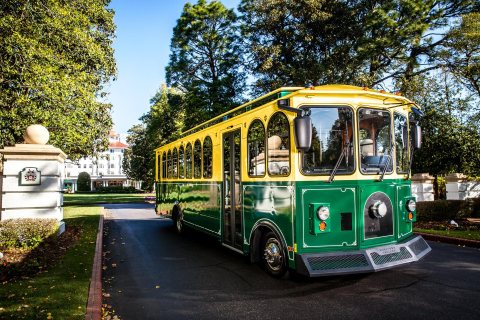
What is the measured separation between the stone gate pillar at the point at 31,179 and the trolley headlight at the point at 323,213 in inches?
302

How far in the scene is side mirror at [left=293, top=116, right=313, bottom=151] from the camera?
5.17m

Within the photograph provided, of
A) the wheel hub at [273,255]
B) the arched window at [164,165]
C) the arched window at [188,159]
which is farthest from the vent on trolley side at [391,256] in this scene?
the arched window at [164,165]

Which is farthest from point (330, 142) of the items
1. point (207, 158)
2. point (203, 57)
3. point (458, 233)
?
point (203, 57)

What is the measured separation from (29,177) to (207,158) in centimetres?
490

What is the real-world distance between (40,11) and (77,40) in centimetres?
205

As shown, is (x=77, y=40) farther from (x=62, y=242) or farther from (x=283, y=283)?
(x=283, y=283)

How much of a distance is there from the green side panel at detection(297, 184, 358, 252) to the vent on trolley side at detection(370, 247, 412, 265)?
0.35 m

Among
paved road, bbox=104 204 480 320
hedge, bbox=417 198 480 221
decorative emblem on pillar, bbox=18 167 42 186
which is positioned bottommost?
paved road, bbox=104 204 480 320

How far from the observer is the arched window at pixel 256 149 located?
655cm

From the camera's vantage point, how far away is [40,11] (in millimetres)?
13258

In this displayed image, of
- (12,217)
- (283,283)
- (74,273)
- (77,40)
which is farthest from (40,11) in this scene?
(283,283)

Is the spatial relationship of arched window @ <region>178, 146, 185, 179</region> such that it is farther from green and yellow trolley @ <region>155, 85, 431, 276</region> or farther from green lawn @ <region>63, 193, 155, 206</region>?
green lawn @ <region>63, 193, 155, 206</region>

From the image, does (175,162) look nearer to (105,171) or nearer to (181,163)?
(181,163)

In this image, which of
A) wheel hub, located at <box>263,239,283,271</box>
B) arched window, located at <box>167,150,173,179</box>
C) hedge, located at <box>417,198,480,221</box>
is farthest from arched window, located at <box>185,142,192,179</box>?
hedge, located at <box>417,198,480,221</box>
